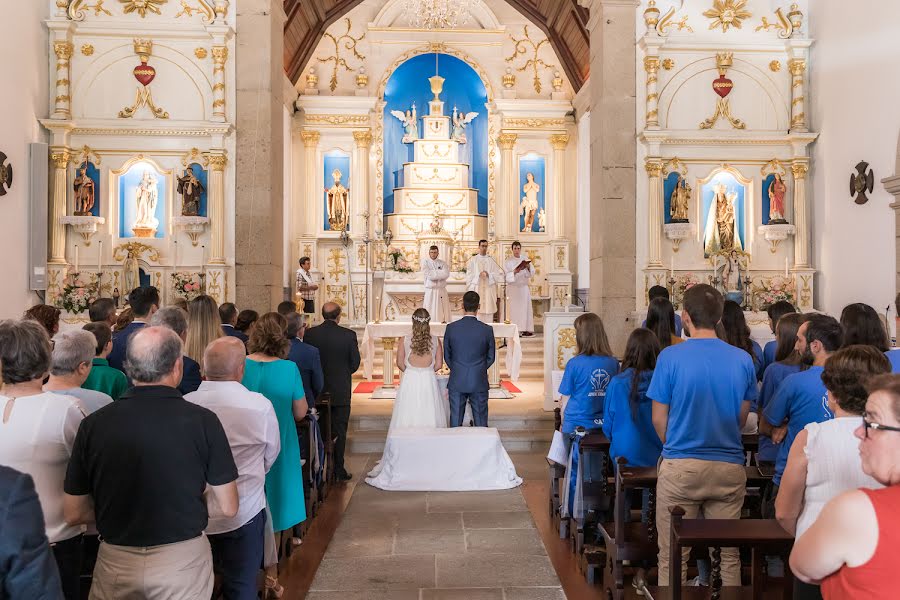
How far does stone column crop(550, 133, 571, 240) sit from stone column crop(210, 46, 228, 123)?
26.8 feet

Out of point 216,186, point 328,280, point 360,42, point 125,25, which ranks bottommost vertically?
point 328,280

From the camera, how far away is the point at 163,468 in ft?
9.18

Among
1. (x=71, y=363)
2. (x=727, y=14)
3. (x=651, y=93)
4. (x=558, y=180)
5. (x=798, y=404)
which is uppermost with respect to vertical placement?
(x=727, y=14)

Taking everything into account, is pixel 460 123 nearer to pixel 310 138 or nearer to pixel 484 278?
pixel 310 138

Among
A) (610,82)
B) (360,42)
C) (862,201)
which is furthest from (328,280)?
(862,201)

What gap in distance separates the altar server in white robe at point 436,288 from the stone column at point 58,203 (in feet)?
17.7

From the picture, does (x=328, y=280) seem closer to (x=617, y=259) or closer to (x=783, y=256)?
(x=617, y=259)

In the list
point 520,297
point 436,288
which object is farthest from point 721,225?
point 436,288

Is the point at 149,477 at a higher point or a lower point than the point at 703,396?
lower

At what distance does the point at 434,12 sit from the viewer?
1766cm

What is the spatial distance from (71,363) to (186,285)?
761 cm

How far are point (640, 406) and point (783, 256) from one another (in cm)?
792

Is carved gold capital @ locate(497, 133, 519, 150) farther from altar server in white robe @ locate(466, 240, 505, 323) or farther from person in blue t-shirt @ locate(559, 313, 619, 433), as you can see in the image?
person in blue t-shirt @ locate(559, 313, 619, 433)

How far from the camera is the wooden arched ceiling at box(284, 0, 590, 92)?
1484cm
